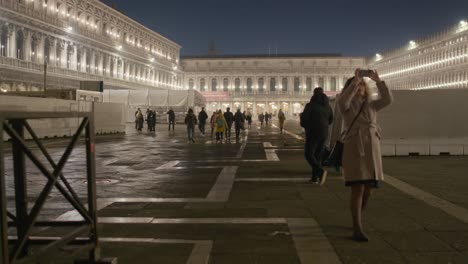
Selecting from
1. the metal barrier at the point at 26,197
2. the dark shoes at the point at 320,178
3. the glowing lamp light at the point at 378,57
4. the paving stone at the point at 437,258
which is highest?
the glowing lamp light at the point at 378,57

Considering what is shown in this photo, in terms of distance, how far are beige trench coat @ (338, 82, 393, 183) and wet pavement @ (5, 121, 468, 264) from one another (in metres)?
0.72

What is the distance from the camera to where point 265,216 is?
7004mm

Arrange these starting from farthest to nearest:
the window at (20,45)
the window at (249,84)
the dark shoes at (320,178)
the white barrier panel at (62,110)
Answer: the window at (249,84)
the window at (20,45)
the white barrier panel at (62,110)
the dark shoes at (320,178)

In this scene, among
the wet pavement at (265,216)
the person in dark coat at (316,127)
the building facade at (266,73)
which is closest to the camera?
the wet pavement at (265,216)

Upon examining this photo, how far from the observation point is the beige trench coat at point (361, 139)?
5.81 metres

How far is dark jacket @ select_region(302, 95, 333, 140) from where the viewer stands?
10.4 meters

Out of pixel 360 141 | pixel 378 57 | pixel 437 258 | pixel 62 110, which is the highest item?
pixel 378 57

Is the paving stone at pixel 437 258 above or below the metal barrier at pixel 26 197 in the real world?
below

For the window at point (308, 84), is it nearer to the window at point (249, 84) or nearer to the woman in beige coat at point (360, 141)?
the window at point (249, 84)

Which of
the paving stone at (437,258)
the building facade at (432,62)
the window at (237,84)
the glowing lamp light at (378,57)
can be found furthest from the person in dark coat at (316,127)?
the window at (237,84)

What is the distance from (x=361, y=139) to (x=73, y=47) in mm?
69420

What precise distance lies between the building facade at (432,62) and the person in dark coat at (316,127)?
82.9 metres

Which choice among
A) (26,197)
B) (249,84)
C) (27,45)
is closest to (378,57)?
(249,84)

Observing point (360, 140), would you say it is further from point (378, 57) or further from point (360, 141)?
point (378, 57)
